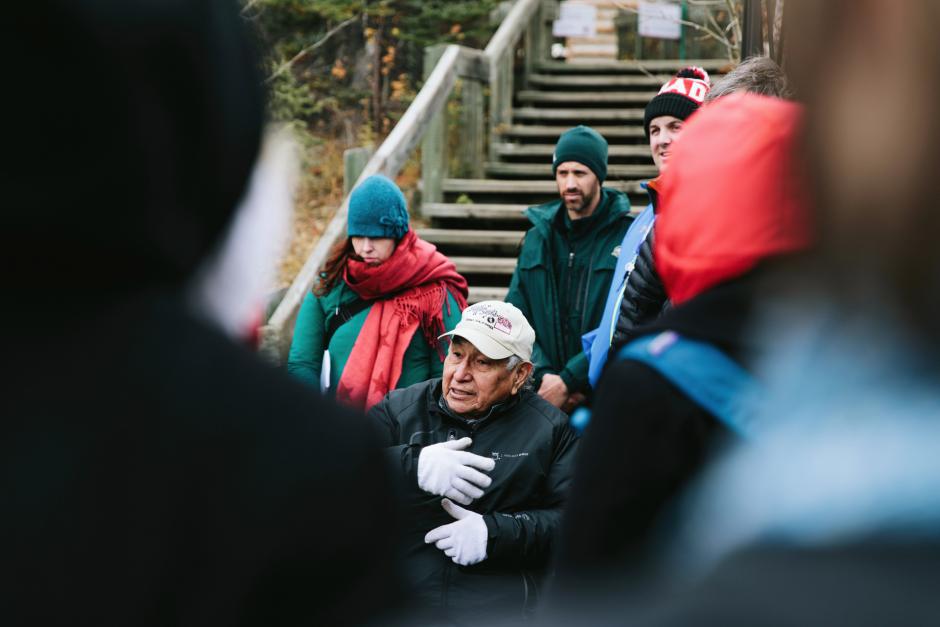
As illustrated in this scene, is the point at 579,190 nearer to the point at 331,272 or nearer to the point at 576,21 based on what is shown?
the point at 331,272

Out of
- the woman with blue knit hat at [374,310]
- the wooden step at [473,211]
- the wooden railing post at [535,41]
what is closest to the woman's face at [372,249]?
the woman with blue knit hat at [374,310]

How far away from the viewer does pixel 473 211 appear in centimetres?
900

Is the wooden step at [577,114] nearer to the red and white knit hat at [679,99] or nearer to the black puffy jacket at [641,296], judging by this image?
the red and white knit hat at [679,99]

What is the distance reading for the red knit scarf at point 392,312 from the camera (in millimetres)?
4645

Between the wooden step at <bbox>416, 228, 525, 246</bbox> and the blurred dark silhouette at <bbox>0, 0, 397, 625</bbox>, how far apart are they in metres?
7.49

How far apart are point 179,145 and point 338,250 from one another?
13.0ft

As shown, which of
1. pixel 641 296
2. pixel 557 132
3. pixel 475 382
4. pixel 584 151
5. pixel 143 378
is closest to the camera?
pixel 143 378

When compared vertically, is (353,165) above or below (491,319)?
above

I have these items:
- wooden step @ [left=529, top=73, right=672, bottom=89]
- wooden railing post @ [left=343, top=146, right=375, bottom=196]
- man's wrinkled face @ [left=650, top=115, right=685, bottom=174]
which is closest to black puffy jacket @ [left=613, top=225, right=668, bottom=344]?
man's wrinkled face @ [left=650, top=115, right=685, bottom=174]

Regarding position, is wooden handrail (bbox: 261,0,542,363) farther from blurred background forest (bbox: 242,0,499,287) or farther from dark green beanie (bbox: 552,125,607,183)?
blurred background forest (bbox: 242,0,499,287)

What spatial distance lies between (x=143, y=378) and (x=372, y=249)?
392 centimetres

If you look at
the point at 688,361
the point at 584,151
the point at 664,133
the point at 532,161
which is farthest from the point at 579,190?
the point at 532,161

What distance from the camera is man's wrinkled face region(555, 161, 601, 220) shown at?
517 cm

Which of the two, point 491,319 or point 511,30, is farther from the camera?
point 511,30
